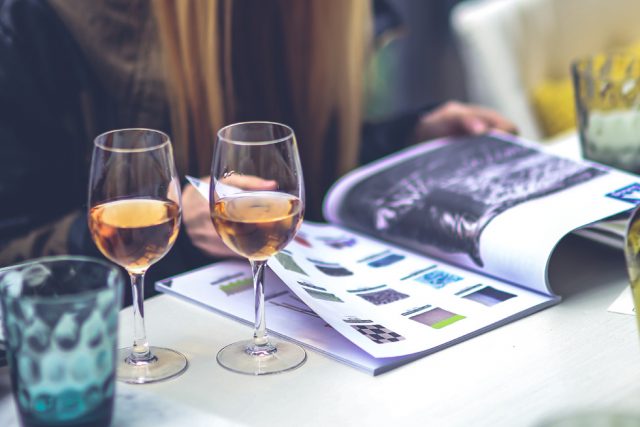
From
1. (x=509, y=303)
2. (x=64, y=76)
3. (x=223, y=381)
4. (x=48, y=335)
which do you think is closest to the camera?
(x=48, y=335)

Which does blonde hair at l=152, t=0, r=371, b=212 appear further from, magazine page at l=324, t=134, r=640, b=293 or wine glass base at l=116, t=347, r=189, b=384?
wine glass base at l=116, t=347, r=189, b=384

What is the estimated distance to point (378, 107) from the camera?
311 cm

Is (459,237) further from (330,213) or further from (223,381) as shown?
(223,381)

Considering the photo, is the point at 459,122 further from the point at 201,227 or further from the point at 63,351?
the point at 63,351

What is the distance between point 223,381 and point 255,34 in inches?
30.0

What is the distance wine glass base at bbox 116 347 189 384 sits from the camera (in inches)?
28.1

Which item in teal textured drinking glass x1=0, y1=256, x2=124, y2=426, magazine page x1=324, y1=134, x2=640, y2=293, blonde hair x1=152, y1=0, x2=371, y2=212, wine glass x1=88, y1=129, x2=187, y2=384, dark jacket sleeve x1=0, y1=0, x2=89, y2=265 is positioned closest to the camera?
teal textured drinking glass x1=0, y1=256, x2=124, y2=426

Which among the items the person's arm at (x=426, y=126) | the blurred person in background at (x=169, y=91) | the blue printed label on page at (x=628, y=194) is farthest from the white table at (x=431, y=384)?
the person's arm at (x=426, y=126)

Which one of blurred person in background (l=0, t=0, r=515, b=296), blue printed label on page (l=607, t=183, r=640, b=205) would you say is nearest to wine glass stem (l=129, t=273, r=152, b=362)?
blurred person in background (l=0, t=0, r=515, b=296)

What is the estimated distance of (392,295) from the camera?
86cm

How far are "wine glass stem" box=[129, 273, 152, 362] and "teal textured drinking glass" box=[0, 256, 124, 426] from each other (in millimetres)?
128

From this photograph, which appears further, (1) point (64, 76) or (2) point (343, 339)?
(1) point (64, 76)

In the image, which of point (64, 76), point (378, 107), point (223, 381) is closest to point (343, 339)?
point (223, 381)

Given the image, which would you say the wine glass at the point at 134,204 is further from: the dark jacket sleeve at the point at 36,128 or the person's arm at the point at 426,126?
the person's arm at the point at 426,126
